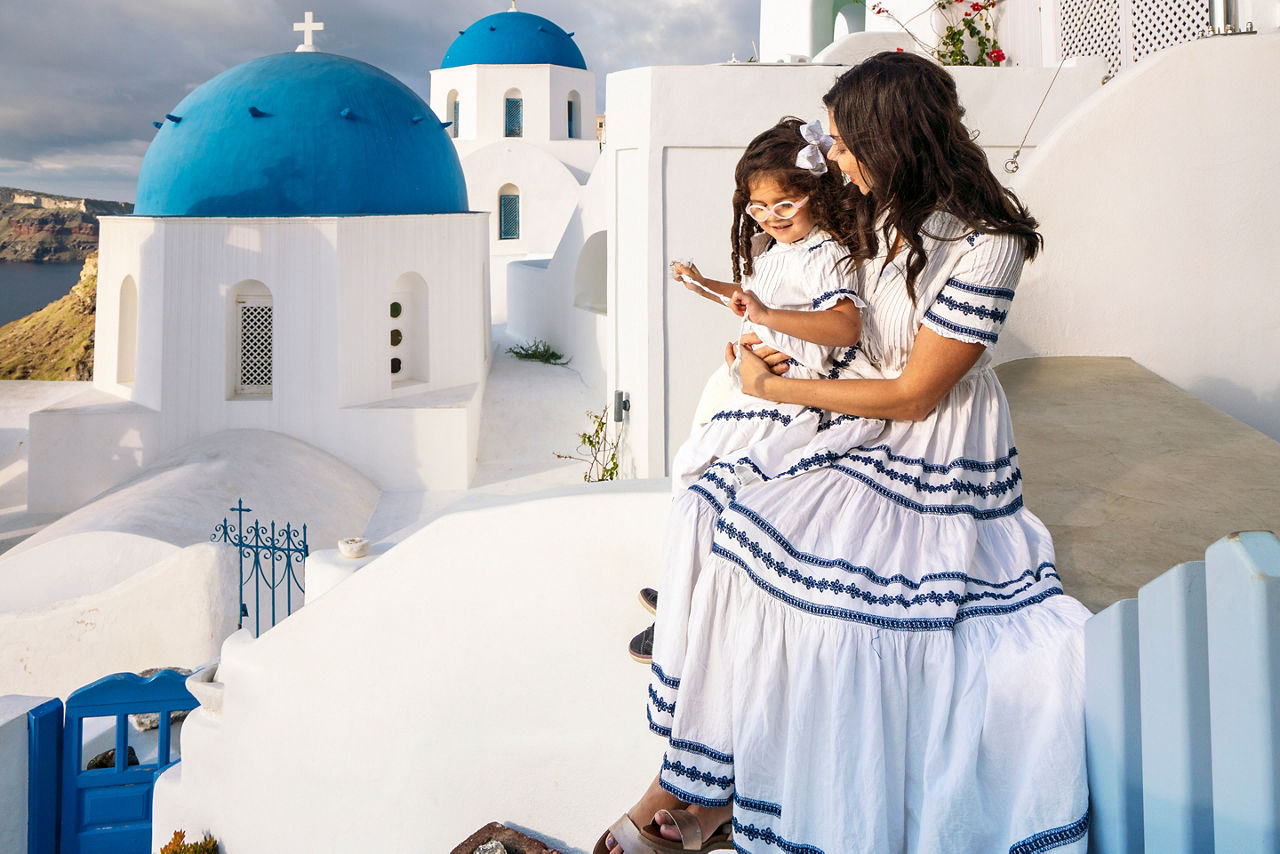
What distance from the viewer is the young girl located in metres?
2.12

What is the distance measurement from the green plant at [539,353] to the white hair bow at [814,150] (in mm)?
11638

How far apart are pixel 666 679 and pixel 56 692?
7.15 meters

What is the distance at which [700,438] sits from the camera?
2.27m

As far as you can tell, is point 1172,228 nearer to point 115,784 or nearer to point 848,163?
point 848,163

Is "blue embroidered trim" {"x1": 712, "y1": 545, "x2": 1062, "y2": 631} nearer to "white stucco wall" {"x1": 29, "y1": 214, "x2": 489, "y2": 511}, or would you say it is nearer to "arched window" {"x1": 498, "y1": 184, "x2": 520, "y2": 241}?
"white stucco wall" {"x1": 29, "y1": 214, "x2": 489, "y2": 511}

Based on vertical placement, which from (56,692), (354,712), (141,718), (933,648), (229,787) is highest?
(933,648)

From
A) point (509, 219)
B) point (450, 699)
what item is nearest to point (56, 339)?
point (509, 219)

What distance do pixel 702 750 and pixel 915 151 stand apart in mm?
1195

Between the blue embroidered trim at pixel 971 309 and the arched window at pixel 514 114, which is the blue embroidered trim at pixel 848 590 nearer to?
the blue embroidered trim at pixel 971 309

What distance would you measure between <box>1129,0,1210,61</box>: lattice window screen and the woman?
4205mm

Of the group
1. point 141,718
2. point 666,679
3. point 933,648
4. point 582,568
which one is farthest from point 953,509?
point 141,718

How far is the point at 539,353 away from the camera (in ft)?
47.7

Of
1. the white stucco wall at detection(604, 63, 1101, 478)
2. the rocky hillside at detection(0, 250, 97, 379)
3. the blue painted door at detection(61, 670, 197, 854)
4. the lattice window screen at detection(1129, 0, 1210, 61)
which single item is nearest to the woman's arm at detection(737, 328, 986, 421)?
the blue painted door at detection(61, 670, 197, 854)

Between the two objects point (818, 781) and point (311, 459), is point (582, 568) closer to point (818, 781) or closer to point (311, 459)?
point (818, 781)
